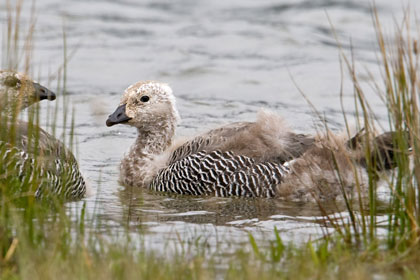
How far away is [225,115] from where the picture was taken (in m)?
15.3

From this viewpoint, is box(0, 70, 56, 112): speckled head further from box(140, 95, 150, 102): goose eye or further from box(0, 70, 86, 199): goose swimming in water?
box(140, 95, 150, 102): goose eye

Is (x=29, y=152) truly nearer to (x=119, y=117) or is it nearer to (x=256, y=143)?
(x=256, y=143)

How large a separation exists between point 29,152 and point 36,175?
206 mm

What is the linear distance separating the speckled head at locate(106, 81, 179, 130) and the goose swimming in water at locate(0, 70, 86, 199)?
1.72m

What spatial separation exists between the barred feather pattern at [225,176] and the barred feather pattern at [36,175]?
1.35m

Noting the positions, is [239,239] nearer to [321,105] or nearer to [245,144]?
[245,144]

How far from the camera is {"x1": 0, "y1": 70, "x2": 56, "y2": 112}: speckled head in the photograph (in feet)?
23.2

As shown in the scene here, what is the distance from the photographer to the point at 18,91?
8.84m

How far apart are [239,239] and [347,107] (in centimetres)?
A: 918

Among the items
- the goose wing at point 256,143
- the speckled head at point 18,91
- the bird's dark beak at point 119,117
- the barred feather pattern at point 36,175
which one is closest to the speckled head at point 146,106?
the bird's dark beak at point 119,117

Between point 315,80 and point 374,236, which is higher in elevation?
point 315,80

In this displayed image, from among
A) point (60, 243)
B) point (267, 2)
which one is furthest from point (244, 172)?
point (267, 2)

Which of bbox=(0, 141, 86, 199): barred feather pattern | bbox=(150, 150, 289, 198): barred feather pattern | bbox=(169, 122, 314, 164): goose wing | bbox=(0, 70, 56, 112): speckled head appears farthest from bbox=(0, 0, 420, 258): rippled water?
bbox=(0, 70, 56, 112): speckled head

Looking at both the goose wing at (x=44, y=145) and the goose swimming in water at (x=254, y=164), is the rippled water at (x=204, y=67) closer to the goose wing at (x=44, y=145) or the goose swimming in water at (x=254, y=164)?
the goose swimming in water at (x=254, y=164)
